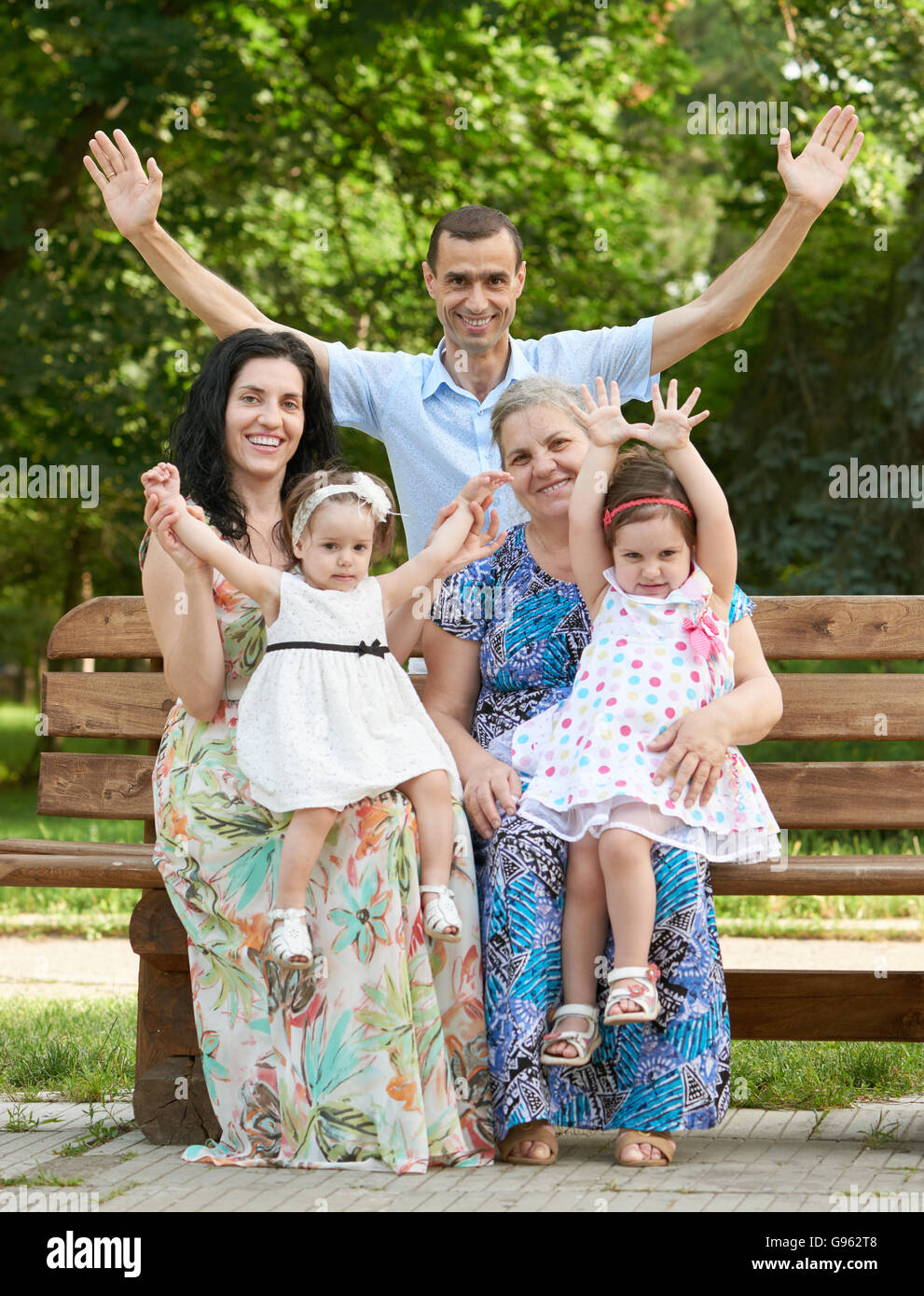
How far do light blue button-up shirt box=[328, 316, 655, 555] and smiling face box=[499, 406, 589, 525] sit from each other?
0.61 meters

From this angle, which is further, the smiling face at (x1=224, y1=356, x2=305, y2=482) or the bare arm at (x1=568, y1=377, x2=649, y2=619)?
the smiling face at (x1=224, y1=356, x2=305, y2=482)

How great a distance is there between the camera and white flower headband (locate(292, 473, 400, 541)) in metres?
3.45

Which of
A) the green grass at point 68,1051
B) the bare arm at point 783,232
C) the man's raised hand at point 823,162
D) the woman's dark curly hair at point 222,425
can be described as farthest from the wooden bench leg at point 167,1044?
the man's raised hand at point 823,162

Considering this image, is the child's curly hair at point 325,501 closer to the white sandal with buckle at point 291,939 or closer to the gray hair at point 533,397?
the gray hair at point 533,397

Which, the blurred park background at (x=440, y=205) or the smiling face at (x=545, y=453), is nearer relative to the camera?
the smiling face at (x=545, y=453)

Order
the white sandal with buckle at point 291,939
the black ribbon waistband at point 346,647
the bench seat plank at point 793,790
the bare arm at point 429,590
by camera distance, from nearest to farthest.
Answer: the white sandal with buckle at point 291,939, the black ribbon waistband at point 346,647, the bare arm at point 429,590, the bench seat plank at point 793,790

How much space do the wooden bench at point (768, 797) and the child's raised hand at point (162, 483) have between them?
91 cm

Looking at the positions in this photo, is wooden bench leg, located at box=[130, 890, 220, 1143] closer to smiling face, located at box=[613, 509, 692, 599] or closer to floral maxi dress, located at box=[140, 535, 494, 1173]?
floral maxi dress, located at box=[140, 535, 494, 1173]

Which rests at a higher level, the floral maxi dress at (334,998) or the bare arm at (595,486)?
the bare arm at (595,486)

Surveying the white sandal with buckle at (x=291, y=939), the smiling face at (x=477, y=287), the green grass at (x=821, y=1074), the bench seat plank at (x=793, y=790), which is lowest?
the green grass at (x=821, y=1074)

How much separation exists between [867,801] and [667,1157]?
121 cm

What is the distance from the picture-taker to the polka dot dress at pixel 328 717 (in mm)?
3275

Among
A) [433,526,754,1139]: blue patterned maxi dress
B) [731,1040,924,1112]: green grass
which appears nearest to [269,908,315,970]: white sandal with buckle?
[433,526,754,1139]: blue patterned maxi dress

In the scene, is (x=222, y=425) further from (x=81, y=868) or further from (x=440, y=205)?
(x=440, y=205)
